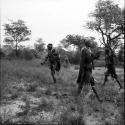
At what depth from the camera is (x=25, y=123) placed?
4.50 m

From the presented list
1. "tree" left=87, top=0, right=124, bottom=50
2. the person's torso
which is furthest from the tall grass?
"tree" left=87, top=0, right=124, bottom=50

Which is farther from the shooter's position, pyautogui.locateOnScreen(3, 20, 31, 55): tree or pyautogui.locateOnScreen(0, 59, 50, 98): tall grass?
pyautogui.locateOnScreen(3, 20, 31, 55): tree

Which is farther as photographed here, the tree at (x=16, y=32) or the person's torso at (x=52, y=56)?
the tree at (x=16, y=32)

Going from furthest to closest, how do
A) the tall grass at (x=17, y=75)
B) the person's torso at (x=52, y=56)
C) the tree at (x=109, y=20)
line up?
the tree at (x=109, y=20) < the person's torso at (x=52, y=56) < the tall grass at (x=17, y=75)

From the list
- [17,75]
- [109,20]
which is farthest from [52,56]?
[109,20]

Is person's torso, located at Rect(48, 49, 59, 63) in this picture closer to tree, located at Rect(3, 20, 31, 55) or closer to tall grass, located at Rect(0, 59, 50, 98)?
tall grass, located at Rect(0, 59, 50, 98)

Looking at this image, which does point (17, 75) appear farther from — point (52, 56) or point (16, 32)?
point (16, 32)

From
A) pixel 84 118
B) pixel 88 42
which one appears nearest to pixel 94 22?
pixel 88 42

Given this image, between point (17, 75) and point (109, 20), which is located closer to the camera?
point (17, 75)

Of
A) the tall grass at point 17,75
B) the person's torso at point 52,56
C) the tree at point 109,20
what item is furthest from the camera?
the tree at point 109,20

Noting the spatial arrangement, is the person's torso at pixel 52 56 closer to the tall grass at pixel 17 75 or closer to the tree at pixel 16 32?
the tall grass at pixel 17 75

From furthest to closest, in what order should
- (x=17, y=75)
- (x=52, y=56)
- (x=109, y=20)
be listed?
1. (x=109, y=20)
2. (x=17, y=75)
3. (x=52, y=56)

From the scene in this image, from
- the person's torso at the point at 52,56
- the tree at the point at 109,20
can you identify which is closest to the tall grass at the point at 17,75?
the person's torso at the point at 52,56

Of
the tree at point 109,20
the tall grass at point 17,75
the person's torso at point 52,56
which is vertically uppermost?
the tree at point 109,20
